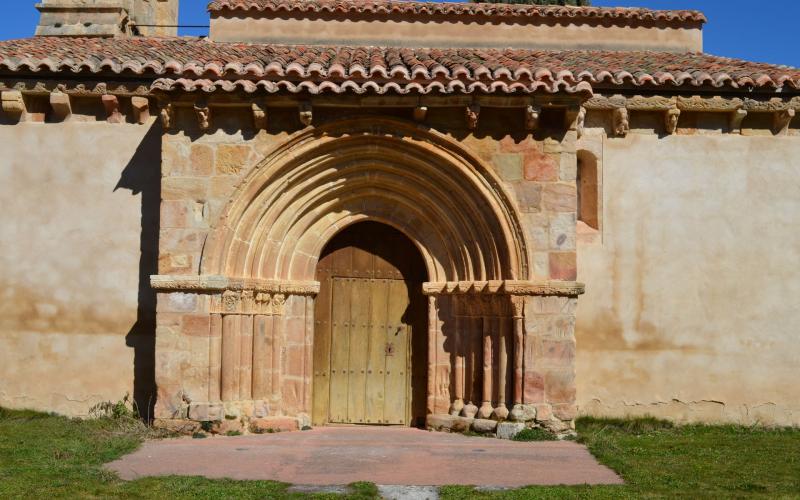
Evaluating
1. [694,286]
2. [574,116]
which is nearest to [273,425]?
[574,116]

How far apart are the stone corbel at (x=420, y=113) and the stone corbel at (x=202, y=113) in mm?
2388

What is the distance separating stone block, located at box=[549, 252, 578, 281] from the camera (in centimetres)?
1001

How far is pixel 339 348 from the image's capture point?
1117cm

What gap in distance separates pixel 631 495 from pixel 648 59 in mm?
7749

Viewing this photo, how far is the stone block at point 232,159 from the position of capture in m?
10.1

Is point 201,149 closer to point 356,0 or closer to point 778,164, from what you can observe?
point 356,0

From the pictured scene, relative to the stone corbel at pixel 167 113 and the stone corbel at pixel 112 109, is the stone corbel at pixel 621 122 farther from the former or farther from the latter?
the stone corbel at pixel 112 109

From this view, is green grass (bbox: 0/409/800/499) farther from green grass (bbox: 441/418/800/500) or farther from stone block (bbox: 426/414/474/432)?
stone block (bbox: 426/414/474/432)

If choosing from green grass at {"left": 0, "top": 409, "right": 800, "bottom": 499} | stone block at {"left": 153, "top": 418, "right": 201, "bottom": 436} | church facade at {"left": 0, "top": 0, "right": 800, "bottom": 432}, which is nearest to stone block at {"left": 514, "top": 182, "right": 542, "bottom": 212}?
church facade at {"left": 0, "top": 0, "right": 800, "bottom": 432}

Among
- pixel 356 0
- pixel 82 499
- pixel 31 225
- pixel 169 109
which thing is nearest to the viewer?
pixel 82 499

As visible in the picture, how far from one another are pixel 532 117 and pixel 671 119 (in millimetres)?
2403

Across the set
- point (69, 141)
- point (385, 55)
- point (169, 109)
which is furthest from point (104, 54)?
point (385, 55)

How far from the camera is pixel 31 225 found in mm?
11102

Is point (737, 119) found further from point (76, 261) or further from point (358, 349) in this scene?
point (76, 261)
